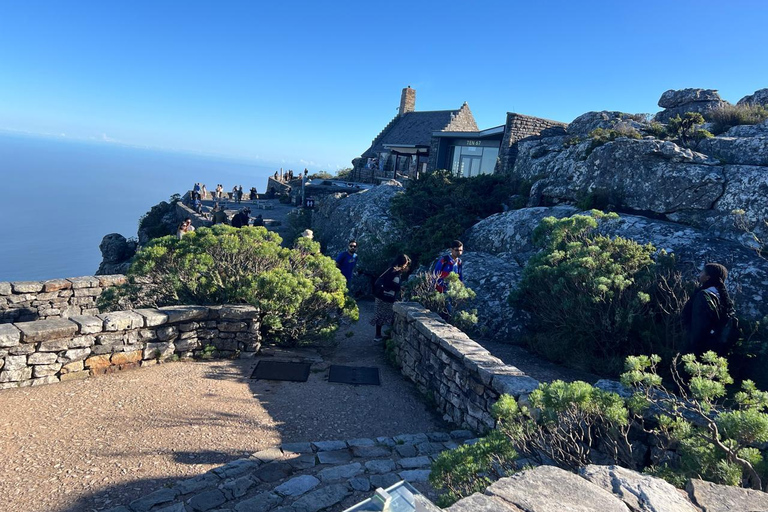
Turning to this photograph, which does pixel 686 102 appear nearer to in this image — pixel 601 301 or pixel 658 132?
pixel 658 132

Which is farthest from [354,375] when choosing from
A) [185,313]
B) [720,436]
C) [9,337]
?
[720,436]

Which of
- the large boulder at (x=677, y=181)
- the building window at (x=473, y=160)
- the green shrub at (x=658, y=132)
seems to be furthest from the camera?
the building window at (x=473, y=160)

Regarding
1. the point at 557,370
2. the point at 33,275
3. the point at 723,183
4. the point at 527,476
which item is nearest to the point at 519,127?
the point at 723,183

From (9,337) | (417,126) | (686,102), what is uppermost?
(417,126)

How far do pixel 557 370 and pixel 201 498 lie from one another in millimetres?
4770

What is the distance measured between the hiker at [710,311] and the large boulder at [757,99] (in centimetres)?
1370

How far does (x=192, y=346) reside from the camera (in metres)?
6.66

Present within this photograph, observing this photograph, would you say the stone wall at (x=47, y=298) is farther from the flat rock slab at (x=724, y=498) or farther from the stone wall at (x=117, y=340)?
the flat rock slab at (x=724, y=498)

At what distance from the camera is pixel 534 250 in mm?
9625

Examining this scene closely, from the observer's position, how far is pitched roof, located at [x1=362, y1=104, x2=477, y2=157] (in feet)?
102

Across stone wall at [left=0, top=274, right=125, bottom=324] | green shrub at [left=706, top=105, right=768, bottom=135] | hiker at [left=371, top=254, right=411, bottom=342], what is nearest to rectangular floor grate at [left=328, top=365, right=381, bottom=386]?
hiker at [left=371, top=254, right=411, bottom=342]

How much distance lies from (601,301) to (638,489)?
182 inches

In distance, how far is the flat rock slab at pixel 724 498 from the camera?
2104mm

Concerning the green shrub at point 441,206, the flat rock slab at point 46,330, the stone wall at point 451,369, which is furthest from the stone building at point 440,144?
the flat rock slab at point 46,330
